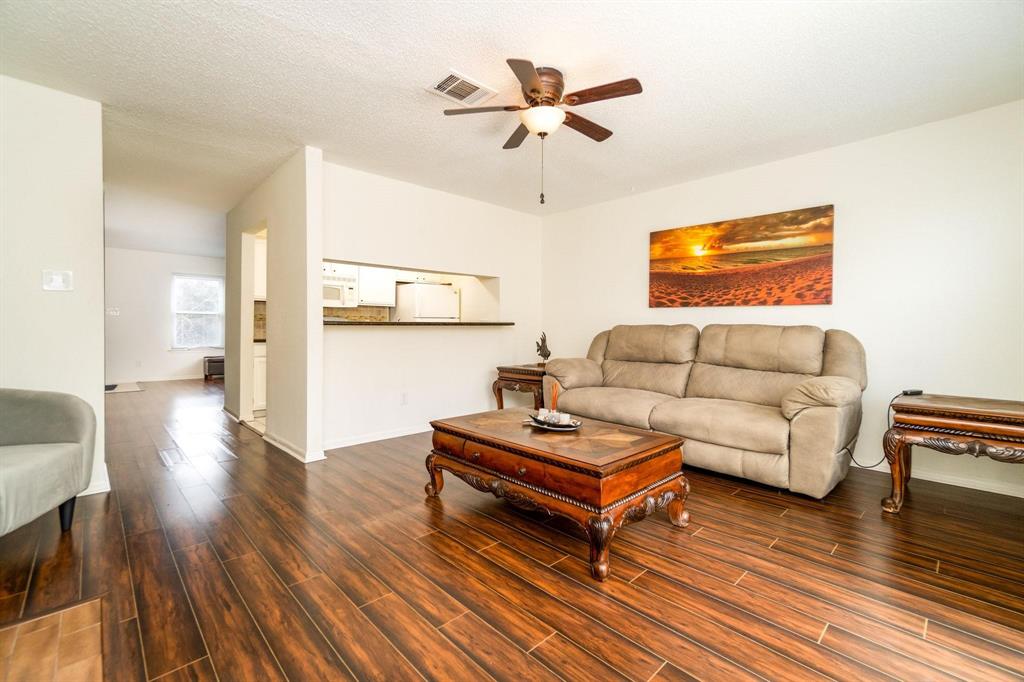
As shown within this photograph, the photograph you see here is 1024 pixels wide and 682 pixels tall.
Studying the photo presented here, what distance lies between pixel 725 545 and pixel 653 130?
2723mm

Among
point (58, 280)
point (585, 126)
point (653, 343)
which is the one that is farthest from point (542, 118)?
point (58, 280)

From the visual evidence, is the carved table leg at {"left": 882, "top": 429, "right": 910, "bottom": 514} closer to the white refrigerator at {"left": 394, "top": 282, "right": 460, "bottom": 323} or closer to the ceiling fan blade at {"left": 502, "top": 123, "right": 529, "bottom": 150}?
the ceiling fan blade at {"left": 502, "top": 123, "right": 529, "bottom": 150}

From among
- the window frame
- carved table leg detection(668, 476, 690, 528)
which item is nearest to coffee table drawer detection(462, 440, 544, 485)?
carved table leg detection(668, 476, 690, 528)

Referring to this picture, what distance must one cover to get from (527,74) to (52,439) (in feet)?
10.1

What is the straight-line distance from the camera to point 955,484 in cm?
311

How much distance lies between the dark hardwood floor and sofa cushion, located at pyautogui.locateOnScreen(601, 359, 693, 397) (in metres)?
1.16

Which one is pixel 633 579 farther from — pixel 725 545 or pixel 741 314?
pixel 741 314

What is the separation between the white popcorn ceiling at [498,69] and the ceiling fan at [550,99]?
4.3 inches

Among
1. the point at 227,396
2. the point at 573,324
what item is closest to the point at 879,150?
the point at 573,324

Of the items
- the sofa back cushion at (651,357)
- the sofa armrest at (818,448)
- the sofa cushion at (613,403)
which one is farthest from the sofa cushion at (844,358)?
the sofa cushion at (613,403)

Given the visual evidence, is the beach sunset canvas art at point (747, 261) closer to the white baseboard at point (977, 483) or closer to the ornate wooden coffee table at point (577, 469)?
the white baseboard at point (977, 483)

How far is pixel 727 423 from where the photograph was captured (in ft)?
10.3

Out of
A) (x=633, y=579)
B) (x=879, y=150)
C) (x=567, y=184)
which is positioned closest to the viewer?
(x=633, y=579)

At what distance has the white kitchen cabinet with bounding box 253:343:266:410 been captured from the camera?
17.6 feet
